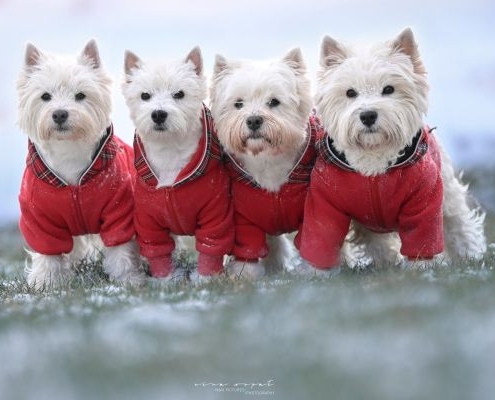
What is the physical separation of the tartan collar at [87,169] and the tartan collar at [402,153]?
208 centimetres

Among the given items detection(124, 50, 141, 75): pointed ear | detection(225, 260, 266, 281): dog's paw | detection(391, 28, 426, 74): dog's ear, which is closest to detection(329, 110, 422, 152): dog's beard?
detection(391, 28, 426, 74): dog's ear

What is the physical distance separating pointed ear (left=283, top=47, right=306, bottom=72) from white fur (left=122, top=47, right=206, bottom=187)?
83cm

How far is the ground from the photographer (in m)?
3.99

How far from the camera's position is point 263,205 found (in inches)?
304

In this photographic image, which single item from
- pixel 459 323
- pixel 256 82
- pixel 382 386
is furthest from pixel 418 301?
pixel 256 82

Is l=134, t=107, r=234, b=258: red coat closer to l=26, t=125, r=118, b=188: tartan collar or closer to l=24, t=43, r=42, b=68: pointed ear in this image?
l=26, t=125, r=118, b=188: tartan collar

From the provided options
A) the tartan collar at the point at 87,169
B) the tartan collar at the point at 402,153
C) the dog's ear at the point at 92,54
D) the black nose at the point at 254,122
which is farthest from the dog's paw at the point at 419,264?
the dog's ear at the point at 92,54

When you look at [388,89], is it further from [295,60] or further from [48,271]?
[48,271]

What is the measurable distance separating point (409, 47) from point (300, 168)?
1.48m

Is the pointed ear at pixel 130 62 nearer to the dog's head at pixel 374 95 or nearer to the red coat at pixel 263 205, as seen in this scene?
the red coat at pixel 263 205

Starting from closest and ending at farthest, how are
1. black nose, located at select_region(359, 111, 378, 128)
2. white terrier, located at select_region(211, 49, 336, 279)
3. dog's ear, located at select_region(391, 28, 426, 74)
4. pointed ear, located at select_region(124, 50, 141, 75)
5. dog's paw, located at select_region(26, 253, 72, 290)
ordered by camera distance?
black nose, located at select_region(359, 111, 378, 128)
dog's ear, located at select_region(391, 28, 426, 74)
white terrier, located at select_region(211, 49, 336, 279)
pointed ear, located at select_region(124, 50, 141, 75)
dog's paw, located at select_region(26, 253, 72, 290)

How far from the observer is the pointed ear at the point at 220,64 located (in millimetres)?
7676

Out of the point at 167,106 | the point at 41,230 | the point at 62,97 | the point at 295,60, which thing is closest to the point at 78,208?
the point at 41,230

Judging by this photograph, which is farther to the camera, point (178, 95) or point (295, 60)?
point (295, 60)
